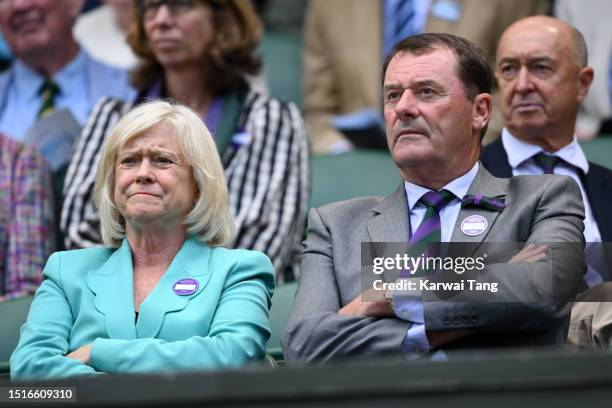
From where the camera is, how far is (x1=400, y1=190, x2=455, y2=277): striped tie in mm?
2976

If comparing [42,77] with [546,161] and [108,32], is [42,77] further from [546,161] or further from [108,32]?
[546,161]

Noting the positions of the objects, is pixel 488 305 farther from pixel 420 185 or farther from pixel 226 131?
pixel 226 131

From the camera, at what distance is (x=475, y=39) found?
5.06 metres

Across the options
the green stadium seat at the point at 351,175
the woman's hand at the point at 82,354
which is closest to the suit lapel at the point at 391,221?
the woman's hand at the point at 82,354

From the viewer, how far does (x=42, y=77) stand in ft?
17.3

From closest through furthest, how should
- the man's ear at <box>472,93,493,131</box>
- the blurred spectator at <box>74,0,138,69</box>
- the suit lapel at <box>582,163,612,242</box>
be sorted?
1. the man's ear at <box>472,93,493,131</box>
2. the suit lapel at <box>582,163,612,242</box>
3. the blurred spectator at <box>74,0,138,69</box>

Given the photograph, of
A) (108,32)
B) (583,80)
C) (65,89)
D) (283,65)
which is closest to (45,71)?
(65,89)

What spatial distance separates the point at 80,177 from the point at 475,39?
1633 millimetres

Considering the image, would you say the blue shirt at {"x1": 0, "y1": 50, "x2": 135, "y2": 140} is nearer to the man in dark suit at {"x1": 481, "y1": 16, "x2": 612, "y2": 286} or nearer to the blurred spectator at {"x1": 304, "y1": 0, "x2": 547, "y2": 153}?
the blurred spectator at {"x1": 304, "y1": 0, "x2": 547, "y2": 153}

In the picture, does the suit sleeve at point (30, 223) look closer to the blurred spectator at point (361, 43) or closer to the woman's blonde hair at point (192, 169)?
the woman's blonde hair at point (192, 169)

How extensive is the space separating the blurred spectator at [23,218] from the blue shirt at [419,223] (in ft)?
5.00

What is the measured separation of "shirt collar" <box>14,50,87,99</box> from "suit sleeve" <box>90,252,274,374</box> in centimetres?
231

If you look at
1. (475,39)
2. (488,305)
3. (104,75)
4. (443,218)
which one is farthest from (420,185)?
(104,75)

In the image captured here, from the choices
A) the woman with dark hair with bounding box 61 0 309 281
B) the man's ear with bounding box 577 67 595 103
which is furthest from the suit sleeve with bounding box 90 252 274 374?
the man's ear with bounding box 577 67 595 103
